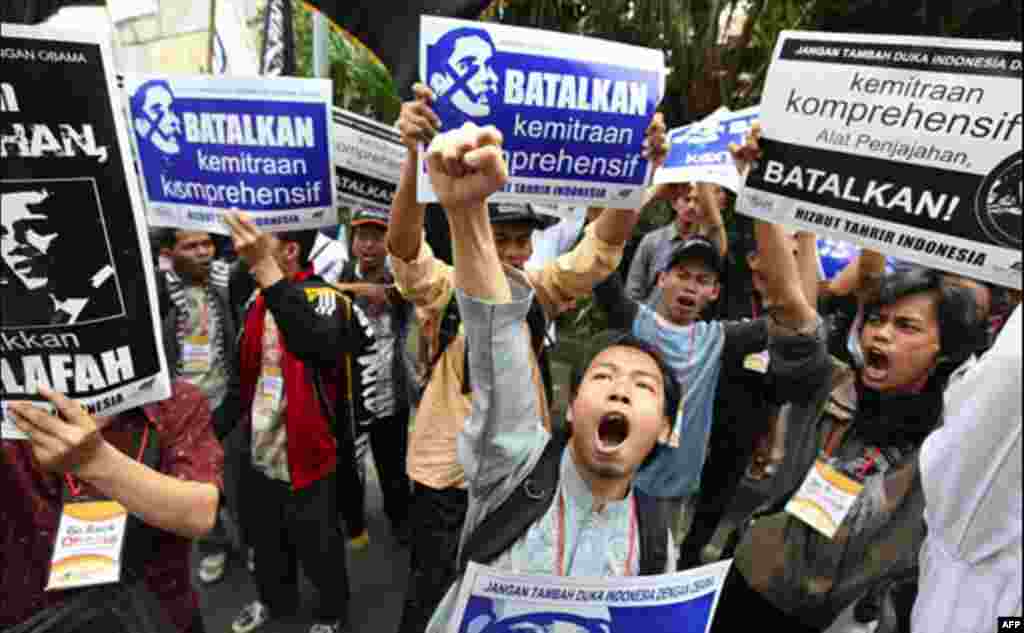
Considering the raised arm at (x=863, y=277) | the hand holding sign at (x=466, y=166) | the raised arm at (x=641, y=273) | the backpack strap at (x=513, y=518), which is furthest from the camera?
the raised arm at (x=641, y=273)

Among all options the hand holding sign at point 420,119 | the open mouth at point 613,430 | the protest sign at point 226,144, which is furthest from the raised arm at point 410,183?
the open mouth at point 613,430

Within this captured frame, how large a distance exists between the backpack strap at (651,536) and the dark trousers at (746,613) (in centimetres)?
61

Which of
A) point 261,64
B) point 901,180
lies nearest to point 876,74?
point 901,180

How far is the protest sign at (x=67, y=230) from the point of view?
116cm

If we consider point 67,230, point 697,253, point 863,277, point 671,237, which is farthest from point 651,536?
point 671,237

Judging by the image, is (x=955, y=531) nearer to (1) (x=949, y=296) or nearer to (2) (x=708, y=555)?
(1) (x=949, y=296)

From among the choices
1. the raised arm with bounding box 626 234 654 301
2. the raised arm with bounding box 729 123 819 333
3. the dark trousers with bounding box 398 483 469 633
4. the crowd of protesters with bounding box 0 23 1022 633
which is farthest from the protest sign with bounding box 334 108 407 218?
the raised arm with bounding box 626 234 654 301

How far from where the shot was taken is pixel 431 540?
2.25 meters

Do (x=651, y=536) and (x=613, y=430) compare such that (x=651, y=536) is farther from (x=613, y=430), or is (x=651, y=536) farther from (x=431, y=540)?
(x=431, y=540)

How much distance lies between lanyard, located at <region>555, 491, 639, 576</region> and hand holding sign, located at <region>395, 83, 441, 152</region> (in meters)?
1.03

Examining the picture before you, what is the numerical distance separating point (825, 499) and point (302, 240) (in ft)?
6.52

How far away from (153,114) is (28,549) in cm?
130

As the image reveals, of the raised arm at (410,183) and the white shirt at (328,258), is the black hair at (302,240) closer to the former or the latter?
the raised arm at (410,183)

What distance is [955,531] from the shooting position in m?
0.72
